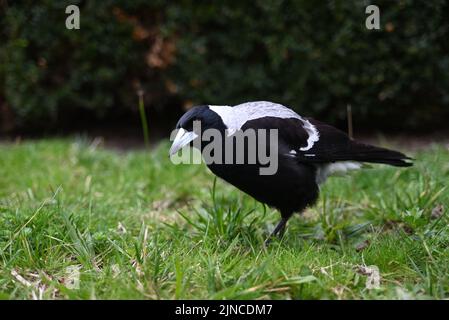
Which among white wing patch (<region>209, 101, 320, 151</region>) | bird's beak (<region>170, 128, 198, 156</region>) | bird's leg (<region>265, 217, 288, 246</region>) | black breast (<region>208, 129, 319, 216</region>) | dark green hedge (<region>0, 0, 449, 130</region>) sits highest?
dark green hedge (<region>0, 0, 449, 130</region>)

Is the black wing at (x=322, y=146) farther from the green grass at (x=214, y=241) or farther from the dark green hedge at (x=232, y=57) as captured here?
the dark green hedge at (x=232, y=57)

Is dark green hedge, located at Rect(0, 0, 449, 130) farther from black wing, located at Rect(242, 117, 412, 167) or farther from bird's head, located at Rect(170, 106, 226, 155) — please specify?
bird's head, located at Rect(170, 106, 226, 155)

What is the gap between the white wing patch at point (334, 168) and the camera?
337 cm

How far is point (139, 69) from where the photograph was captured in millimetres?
5691

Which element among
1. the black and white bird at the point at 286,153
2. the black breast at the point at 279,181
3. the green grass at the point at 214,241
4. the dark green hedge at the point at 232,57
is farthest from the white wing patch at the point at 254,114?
the dark green hedge at the point at 232,57

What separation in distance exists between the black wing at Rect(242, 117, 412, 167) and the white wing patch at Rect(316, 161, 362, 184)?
0.12 metres

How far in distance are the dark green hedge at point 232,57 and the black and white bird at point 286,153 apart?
1.78 meters

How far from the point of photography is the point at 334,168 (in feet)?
11.3

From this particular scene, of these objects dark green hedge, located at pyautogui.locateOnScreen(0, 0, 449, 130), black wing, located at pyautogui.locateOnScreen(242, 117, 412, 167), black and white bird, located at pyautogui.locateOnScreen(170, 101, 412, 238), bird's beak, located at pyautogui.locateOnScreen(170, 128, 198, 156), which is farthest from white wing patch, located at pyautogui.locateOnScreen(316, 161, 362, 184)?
dark green hedge, located at pyautogui.locateOnScreen(0, 0, 449, 130)

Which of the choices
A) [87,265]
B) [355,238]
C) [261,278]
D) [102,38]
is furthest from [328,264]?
[102,38]

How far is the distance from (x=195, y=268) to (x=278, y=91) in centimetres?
319

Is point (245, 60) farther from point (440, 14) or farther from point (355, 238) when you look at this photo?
point (355, 238)

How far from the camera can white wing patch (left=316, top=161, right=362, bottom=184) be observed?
337cm

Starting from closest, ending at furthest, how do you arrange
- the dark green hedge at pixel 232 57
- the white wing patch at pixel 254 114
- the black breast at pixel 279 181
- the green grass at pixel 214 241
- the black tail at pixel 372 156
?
Result: 1. the green grass at pixel 214 241
2. the black breast at pixel 279 181
3. the white wing patch at pixel 254 114
4. the black tail at pixel 372 156
5. the dark green hedge at pixel 232 57
